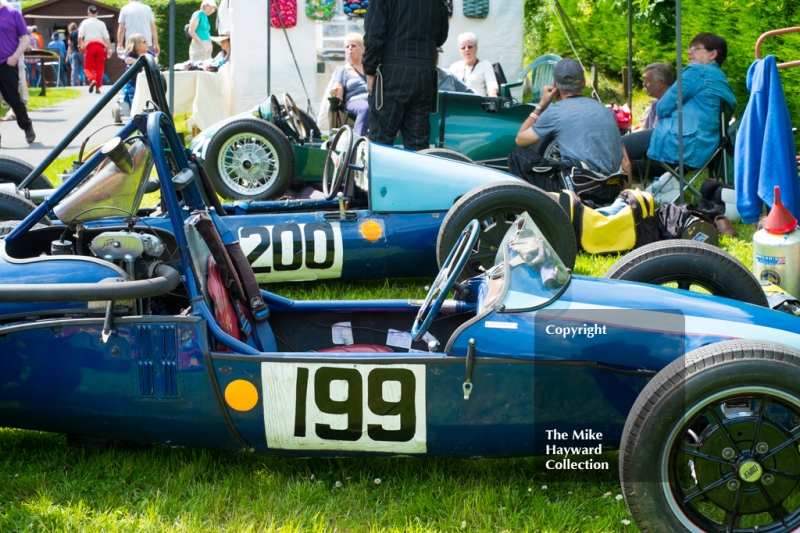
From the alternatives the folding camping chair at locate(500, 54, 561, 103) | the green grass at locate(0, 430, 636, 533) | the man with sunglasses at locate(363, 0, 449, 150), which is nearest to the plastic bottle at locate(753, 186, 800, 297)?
the green grass at locate(0, 430, 636, 533)

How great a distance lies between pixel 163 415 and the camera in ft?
10.7

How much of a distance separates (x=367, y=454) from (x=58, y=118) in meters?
13.8

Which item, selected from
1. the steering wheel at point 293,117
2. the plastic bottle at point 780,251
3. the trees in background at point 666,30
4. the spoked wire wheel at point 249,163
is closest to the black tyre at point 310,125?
the steering wheel at point 293,117

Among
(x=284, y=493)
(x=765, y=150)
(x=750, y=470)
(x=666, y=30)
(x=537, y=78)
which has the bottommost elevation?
(x=284, y=493)

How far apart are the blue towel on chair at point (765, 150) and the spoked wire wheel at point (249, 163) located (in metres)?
3.47

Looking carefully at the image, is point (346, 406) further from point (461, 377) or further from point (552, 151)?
point (552, 151)

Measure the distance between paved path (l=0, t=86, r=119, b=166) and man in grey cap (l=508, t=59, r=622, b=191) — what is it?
602 centimetres

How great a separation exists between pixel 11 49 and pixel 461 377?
966cm

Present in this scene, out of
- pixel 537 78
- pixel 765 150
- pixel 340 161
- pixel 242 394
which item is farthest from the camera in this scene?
pixel 537 78

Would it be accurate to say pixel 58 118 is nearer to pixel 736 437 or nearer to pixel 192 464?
pixel 192 464

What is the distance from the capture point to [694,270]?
372 centimetres

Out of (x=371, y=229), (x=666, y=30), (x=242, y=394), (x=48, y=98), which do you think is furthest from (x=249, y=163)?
(x=48, y=98)

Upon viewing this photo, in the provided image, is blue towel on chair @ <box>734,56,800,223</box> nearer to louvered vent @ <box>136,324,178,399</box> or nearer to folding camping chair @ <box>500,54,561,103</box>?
louvered vent @ <box>136,324,178,399</box>

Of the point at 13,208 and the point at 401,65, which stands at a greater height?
the point at 401,65
